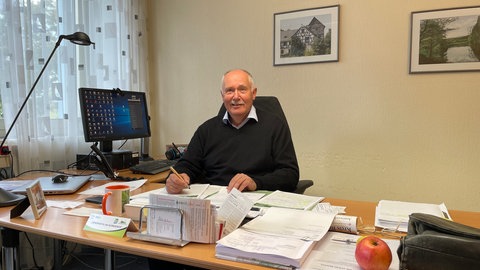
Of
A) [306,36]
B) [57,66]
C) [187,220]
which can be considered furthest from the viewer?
[306,36]

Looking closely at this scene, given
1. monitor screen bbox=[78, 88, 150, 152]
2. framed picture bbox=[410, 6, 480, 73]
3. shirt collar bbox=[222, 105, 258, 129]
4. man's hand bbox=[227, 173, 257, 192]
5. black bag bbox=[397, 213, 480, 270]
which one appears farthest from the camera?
framed picture bbox=[410, 6, 480, 73]

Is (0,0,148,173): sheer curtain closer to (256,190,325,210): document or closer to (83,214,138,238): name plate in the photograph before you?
(83,214,138,238): name plate

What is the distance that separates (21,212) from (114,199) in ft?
1.12

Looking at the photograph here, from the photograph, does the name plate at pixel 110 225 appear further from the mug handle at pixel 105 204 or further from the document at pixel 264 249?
the document at pixel 264 249

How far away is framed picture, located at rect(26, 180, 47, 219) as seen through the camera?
1152 mm

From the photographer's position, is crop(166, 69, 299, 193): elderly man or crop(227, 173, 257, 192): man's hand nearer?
crop(227, 173, 257, 192): man's hand

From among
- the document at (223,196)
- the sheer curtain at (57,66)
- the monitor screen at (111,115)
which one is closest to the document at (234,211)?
the document at (223,196)

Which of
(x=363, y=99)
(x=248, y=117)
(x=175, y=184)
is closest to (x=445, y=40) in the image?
(x=363, y=99)

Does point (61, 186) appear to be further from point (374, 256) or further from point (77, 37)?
point (374, 256)

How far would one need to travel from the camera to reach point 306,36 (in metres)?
2.51

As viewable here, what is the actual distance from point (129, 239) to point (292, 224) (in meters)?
0.47

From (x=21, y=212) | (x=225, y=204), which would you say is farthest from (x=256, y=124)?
(x=21, y=212)

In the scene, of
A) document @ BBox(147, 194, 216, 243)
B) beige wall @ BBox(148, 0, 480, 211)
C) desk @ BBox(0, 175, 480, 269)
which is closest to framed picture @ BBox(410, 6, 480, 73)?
beige wall @ BBox(148, 0, 480, 211)

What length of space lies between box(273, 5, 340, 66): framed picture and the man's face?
828 mm
